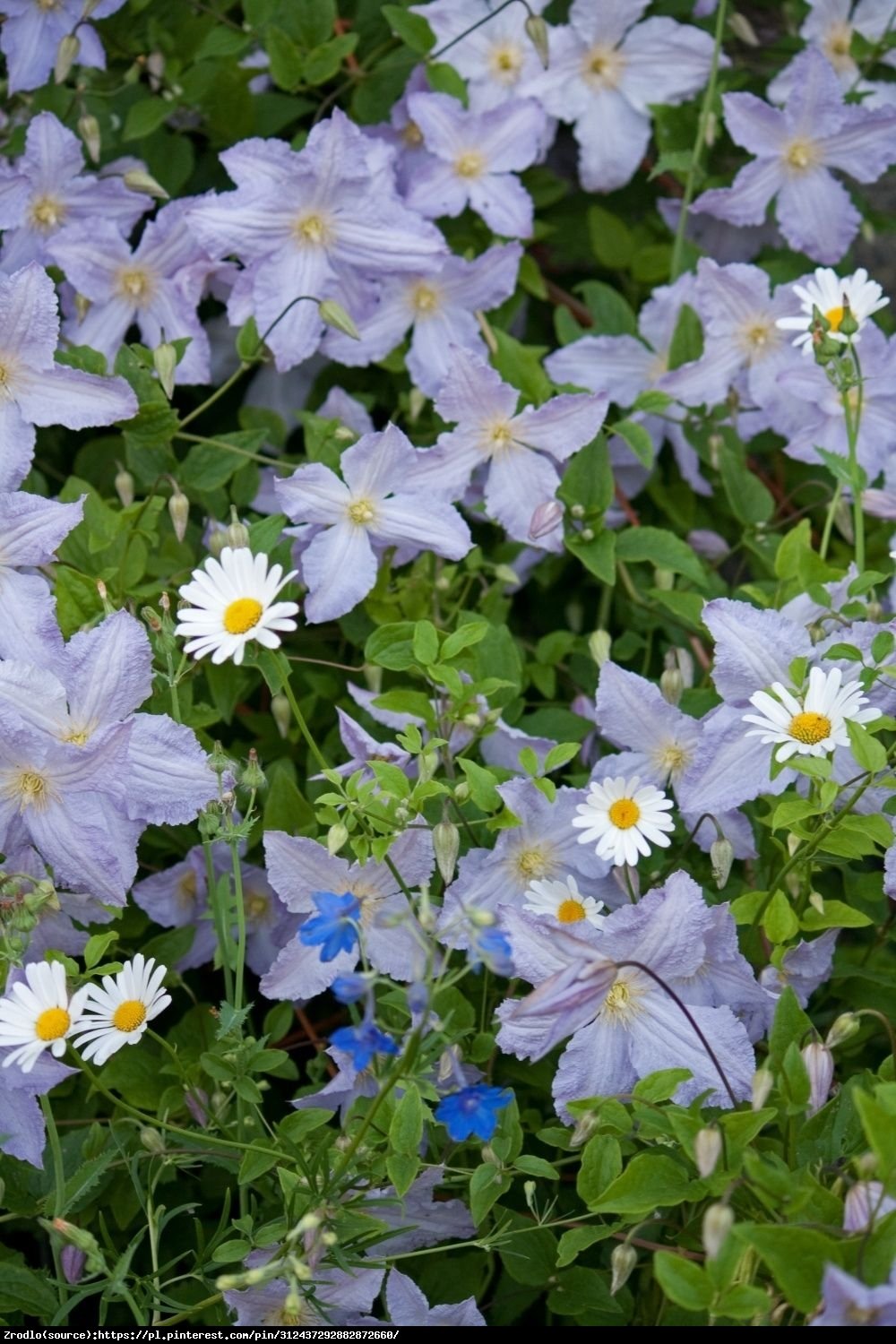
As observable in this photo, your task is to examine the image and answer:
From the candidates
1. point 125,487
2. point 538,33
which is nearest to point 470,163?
point 538,33

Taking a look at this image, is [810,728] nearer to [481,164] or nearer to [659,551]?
[659,551]

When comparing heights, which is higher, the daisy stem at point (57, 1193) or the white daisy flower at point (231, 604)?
the white daisy flower at point (231, 604)

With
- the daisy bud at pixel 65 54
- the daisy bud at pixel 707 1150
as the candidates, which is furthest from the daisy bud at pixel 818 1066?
the daisy bud at pixel 65 54

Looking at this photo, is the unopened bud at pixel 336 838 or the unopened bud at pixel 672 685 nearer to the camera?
the unopened bud at pixel 336 838

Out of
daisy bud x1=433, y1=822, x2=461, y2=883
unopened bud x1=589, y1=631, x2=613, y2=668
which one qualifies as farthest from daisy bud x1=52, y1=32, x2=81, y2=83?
daisy bud x1=433, y1=822, x2=461, y2=883

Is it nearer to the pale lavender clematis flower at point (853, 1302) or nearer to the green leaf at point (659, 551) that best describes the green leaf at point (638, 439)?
the green leaf at point (659, 551)

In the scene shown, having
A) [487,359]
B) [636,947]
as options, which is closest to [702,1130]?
[636,947]

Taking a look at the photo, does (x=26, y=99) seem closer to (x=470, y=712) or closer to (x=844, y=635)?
(x=470, y=712)
